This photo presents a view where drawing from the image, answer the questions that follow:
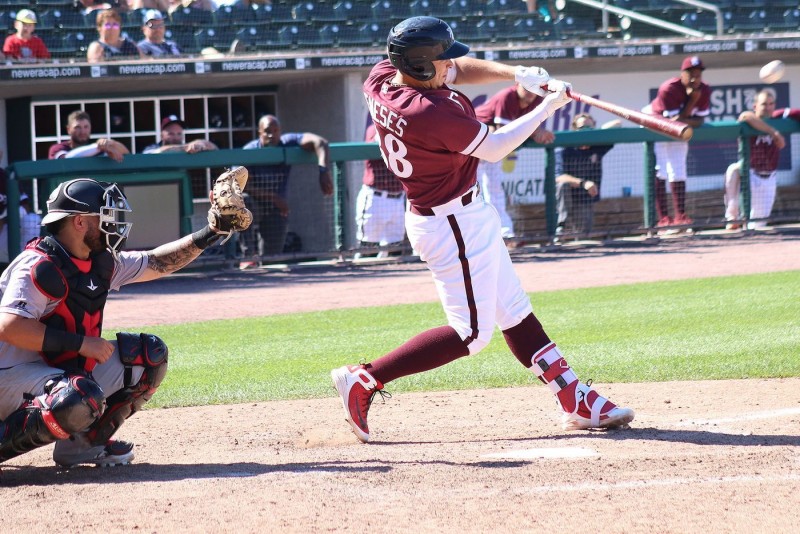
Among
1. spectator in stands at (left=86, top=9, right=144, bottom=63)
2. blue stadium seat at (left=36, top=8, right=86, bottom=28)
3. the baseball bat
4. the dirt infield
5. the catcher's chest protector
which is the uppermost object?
blue stadium seat at (left=36, top=8, right=86, bottom=28)

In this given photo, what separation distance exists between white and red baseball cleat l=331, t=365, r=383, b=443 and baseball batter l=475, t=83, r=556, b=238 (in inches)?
211

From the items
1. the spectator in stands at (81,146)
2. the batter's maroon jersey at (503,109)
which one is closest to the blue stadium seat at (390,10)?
the batter's maroon jersey at (503,109)

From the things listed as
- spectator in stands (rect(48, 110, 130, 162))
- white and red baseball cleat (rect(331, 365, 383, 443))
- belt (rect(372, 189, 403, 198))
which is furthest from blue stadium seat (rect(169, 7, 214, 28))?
white and red baseball cleat (rect(331, 365, 383, 443))

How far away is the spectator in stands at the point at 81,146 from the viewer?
10.0m

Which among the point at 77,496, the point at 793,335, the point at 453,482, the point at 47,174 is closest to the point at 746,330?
the point at 793,335

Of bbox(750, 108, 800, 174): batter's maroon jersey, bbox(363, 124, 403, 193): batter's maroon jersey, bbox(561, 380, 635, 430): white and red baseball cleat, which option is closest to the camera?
bbox(561, 380, 635, 430): white and red baseball cleat

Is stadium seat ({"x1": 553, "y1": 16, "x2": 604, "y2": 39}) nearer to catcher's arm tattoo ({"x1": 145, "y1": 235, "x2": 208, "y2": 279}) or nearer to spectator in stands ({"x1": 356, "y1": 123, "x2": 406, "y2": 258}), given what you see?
spectator in stands ({"x1": 356, "y1": 123, "x2": 406, "y2": 258})

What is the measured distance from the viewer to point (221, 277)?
34.9ft

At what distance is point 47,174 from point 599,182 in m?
5.63

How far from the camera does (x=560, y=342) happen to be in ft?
22.4

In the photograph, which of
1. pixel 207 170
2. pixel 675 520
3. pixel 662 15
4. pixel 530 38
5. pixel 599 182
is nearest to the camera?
pixel 675 520

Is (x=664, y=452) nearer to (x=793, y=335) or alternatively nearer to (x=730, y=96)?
(x=793, y=335)

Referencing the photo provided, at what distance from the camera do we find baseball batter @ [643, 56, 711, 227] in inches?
458

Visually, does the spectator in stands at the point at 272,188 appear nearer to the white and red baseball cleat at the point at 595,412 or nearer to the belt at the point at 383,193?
the belt at the point at 383,193
